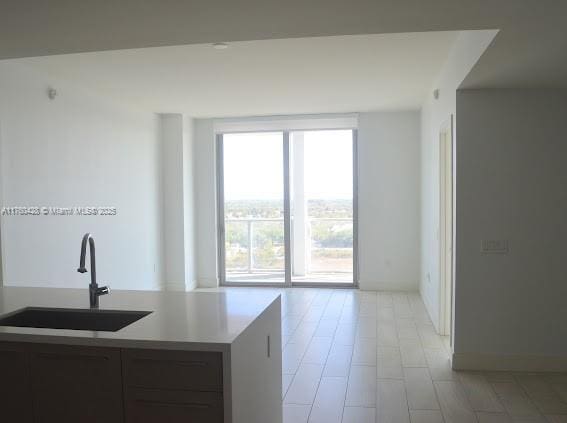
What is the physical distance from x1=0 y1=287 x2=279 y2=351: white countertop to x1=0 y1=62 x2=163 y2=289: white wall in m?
1.39

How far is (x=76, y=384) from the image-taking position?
1976mm

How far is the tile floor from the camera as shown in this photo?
323 centimetres

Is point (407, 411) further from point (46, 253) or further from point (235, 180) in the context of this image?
point (235, 180)

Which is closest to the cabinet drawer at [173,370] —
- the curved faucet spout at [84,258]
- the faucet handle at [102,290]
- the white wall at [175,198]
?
the curved faucet spout at [84,258]

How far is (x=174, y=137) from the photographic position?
23.6 ft

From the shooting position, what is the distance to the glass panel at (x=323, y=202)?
7.61 metres

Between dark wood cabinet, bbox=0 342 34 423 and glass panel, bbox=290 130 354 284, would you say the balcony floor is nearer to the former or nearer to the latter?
glass panel, bbox=290 130 354 284

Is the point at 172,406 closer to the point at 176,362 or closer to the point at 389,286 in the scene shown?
the point at 176,362

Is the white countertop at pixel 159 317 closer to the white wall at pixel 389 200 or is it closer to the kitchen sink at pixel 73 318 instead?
the kitchen sink at pixel 73 318

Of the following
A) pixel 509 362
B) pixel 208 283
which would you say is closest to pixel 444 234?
pixel 509 362

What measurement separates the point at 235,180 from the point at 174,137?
3.97 feet

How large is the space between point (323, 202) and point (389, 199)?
1.08m

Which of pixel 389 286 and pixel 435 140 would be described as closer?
pixel 435 140

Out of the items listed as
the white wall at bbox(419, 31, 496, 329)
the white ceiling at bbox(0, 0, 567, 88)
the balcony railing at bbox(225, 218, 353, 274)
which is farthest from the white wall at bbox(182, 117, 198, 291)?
the white ceiling at bbox(0, 0, 567, 88)
